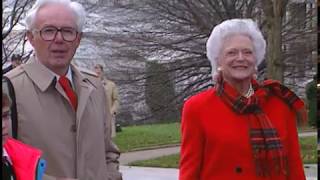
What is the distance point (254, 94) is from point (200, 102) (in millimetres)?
265

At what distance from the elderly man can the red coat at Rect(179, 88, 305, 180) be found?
0.45m

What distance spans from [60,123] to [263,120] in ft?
3.20

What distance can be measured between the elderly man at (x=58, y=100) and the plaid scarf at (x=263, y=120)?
66 centimetres

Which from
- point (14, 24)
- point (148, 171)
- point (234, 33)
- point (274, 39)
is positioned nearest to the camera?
point (234, 33)

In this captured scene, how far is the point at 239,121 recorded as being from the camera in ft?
11.4

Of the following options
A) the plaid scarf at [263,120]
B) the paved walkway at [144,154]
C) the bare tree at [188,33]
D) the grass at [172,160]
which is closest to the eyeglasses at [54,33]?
the plaid scarf at [263,120]

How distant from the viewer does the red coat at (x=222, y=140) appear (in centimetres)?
341

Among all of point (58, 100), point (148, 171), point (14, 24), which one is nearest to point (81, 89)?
point (58, 100)

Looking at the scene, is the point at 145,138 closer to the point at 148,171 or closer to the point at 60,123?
the point at 148,171

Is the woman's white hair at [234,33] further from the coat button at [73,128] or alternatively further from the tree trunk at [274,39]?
the tree trunk at [274,39]

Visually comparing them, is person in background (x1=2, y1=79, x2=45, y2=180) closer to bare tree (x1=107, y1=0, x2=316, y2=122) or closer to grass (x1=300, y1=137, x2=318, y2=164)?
grass (x1=300, y1=137, x2=318, y2=164)

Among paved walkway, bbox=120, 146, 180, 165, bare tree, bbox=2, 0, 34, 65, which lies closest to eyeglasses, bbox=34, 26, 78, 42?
paved walkway, bbox=120, 146, 180, 165

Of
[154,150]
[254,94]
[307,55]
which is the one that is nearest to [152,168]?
[154,150]

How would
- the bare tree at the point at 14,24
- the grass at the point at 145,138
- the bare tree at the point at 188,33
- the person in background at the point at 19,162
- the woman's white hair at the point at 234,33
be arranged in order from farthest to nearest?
1. the bare tree at the point at 14,24
2. the bare tree at the point at 188,33
3. the grass at the point at 145,138
4. the woman's white hair at the point at 234,33
5. the person in background at the point at 19,162
